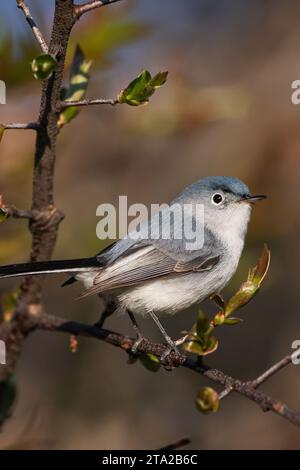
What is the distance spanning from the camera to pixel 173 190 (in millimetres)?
3262

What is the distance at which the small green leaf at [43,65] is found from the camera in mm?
1357

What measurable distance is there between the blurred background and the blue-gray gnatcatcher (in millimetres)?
83

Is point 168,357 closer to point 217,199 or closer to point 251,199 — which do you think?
point 251,199

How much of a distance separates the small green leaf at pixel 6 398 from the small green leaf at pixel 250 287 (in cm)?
50

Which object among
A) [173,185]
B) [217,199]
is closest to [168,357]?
[217,199]

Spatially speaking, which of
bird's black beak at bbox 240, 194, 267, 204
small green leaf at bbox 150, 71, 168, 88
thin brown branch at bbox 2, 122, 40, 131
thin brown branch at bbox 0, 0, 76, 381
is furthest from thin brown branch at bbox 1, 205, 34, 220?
bird's black beak at bbox 240, 194, 267, 204

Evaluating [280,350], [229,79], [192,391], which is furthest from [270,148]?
[192,391]

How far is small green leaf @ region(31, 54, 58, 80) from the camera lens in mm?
1357

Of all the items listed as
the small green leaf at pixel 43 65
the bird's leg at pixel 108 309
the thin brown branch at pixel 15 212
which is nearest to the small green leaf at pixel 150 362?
the bird's leg at pixel 108 309

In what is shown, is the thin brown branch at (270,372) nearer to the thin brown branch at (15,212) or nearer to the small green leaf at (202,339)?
the small green leaf at (202,339)

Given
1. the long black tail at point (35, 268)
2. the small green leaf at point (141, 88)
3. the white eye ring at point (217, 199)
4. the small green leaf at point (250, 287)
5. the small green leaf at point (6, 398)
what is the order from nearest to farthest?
1. the small green leaf at point (6, 398)
2. the small green leaf at point (141, 88)
3. the small green leaf at point (250, 287)
4. the long black tail at point (35, 268)
5. the white eye ring at point (217, 199)

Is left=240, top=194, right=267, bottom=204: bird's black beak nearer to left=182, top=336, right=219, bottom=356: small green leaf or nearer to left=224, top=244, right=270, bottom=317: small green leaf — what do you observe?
left=224, top=244, right=270, bottom=317: small green leaf

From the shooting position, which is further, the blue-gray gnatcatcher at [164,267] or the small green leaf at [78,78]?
the blue-gray gnatcatcher at [164,267]

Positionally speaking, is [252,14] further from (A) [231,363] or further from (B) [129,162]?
(A) [231,363]
